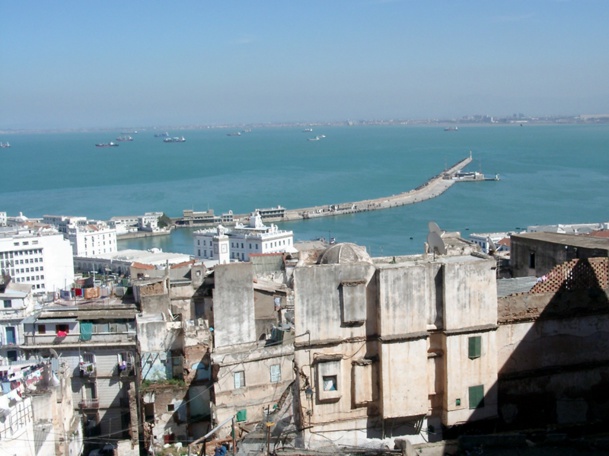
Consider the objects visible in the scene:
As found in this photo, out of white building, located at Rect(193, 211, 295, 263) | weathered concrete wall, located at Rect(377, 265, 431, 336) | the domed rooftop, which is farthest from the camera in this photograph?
white building, located at Rect(193, 211, 295, 263)

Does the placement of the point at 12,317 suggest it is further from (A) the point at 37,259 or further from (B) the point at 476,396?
(A) the point at 37,259

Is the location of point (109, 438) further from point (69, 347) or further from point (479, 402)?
point (479, 402)

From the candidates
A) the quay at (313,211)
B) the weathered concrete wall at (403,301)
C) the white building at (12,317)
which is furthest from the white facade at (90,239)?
the weathered concrete wall at (403,301)

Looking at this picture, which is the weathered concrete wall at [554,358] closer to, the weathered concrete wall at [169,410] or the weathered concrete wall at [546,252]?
the weathered concrete wall at [546,252]

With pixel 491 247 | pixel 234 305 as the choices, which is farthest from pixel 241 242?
pixel 234 305

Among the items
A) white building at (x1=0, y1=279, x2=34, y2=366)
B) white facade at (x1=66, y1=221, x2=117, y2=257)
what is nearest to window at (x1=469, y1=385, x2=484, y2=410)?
white building at (x1=0, y1=279, x2=34, y2=366)

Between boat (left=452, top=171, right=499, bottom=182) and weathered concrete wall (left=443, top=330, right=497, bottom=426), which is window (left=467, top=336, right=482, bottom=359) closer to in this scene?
weathered concrete wall (left=443, top=330, right=497, bottom=426)
